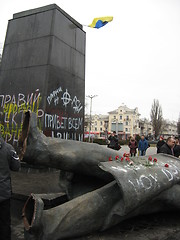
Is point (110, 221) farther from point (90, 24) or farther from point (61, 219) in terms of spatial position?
point (90, 24)

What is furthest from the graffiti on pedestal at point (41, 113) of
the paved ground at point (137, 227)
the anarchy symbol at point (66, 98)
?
the paved ground at point (137, 227)

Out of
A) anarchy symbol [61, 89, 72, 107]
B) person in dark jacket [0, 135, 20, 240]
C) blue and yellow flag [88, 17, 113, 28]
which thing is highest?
blue and yellow flag [88, 17, 113, 28]

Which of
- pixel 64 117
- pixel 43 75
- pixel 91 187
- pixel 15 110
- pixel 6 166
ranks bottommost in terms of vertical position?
pixel 91 187

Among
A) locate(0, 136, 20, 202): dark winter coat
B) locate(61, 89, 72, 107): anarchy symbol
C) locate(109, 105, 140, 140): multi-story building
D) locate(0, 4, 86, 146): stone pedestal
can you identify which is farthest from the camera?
locate(109, 105, 140, 140): multi-story building

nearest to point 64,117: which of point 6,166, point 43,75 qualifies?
point 43,75

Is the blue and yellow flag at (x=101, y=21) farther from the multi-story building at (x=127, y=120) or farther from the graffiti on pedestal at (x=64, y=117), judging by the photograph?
the multi-story building at (x=127, y=120)

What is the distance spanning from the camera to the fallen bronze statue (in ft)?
7.21

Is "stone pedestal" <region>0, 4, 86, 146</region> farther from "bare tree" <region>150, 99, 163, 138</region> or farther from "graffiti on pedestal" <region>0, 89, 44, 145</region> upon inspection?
"bare tree" <region>150, 99, 163, 138</region>

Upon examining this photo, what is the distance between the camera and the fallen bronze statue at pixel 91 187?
220cm

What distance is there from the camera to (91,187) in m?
3.03

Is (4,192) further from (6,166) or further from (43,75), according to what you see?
(43,75)

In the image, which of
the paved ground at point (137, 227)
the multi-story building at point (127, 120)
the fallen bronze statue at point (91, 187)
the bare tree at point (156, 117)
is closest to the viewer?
the fallen bronze statue at point (91, 187)

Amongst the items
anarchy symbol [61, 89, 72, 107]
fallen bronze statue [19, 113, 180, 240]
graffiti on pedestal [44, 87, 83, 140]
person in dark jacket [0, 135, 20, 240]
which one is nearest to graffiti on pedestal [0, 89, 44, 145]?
graffiti on pedestal [44, 87, 83, 140]

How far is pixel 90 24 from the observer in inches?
284
